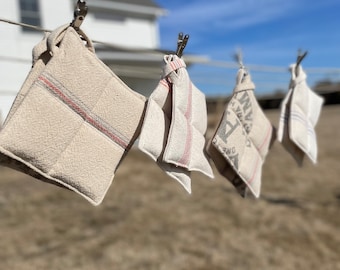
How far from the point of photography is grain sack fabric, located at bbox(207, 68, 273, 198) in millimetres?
781

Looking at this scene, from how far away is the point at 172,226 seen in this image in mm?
2904

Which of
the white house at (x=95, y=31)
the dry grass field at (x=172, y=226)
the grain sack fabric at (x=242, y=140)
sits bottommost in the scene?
the dry grass field at (x=172, y=226)

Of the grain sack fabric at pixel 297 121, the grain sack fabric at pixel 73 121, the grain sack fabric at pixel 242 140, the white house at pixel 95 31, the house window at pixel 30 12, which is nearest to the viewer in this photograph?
the grain sack fabric at pixel 73 121

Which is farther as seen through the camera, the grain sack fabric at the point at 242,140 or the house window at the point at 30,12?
the house window at the point at 30,12

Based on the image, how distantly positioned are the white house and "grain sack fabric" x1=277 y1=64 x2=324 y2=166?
273 cm

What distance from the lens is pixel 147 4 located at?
20.0 feet

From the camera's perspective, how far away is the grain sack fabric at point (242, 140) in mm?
781

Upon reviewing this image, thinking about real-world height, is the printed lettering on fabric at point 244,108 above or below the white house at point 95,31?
above

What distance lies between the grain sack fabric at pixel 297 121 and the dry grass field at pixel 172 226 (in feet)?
4.89

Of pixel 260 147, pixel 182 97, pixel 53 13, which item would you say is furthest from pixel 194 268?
pixel 53 13

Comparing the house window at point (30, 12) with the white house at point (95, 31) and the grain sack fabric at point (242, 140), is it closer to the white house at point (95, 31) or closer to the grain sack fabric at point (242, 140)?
the white house at point (95, 31)

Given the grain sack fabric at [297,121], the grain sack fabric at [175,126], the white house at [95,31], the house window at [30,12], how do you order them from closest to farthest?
the grain sack fabric at [175,126]
the grain sack fabric at [297,121]
the white house at [95,31]
the house window at [30,12]

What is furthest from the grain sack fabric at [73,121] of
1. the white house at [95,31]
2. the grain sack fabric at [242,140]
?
the white house at [95,31]

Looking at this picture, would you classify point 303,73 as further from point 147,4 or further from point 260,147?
point 147,4
